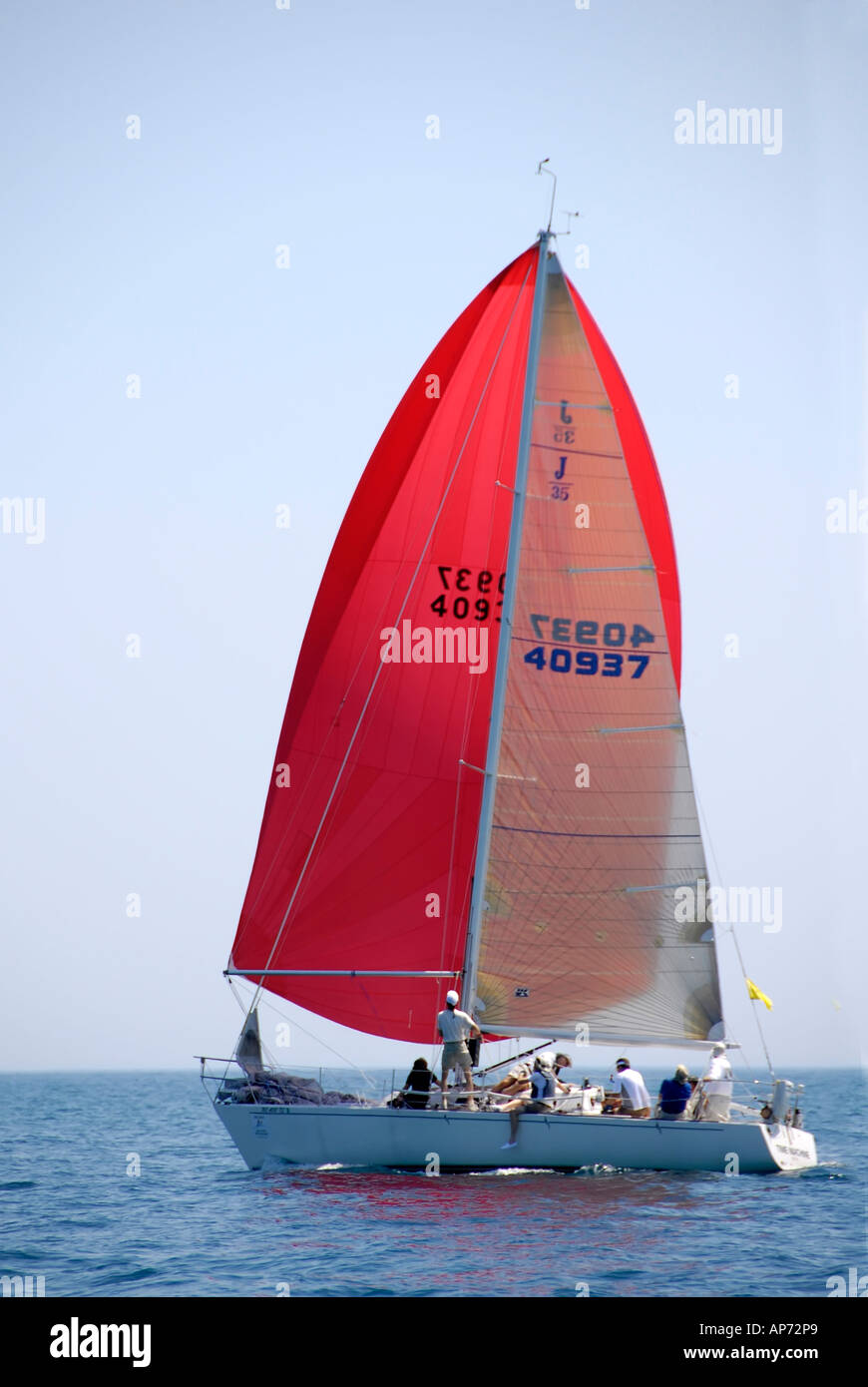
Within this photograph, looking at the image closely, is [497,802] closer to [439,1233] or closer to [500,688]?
[500,688]

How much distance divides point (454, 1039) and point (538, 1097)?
122cm

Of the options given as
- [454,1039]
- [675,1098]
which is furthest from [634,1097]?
[454,1039]

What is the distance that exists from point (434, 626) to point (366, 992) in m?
4.94

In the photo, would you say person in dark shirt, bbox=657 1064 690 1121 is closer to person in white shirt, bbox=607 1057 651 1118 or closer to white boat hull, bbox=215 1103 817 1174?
person in white shirt, bbox=607 1057 651 1118

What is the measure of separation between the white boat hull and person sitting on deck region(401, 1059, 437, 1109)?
1.34 feet

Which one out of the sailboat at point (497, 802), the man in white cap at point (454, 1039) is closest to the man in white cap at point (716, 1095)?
the sailboat at point (497, 802)

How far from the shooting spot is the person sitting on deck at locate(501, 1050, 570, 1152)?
17.8m

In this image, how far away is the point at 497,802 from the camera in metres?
19.5

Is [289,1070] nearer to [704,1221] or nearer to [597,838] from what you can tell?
[597,838]

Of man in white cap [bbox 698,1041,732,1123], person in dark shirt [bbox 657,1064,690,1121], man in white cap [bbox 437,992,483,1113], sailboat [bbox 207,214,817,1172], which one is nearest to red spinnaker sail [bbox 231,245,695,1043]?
sailboat [bbox 207,214,817,1172]

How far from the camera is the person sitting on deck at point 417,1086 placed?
60.2 ft
